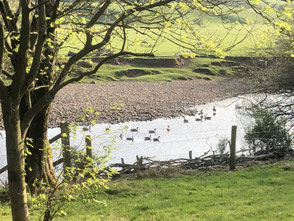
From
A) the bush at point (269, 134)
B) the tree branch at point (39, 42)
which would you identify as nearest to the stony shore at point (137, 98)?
the bush at point (269, 134)

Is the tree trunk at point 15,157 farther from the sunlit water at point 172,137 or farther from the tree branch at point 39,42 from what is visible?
the sunlit water at point 172,137

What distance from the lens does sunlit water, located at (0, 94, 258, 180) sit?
65.9 ft

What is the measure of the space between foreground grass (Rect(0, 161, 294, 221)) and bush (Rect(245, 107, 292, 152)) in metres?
3.12

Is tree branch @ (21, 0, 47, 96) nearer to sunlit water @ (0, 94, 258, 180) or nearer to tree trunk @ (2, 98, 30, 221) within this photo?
tree trunk @ (2, 98, 30, 221)

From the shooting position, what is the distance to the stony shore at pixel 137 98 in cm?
3381

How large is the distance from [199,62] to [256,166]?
62884 mm

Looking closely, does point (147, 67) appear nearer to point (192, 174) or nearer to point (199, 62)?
point (199, 62)

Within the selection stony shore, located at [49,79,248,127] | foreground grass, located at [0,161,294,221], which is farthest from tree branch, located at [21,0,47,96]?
stony shore, located at [49,79,248,127]

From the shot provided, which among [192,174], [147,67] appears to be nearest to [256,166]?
[192,174]

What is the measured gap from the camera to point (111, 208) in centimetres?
893

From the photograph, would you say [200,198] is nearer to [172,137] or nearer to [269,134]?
[269,134]

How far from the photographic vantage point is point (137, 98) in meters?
42.7

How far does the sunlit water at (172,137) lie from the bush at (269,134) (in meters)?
2.07

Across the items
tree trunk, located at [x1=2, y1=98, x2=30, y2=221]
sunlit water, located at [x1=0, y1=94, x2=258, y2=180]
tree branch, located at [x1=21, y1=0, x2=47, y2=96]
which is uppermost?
tree branch, located at [x1=21, y1=0, x2=47, y2=96]
